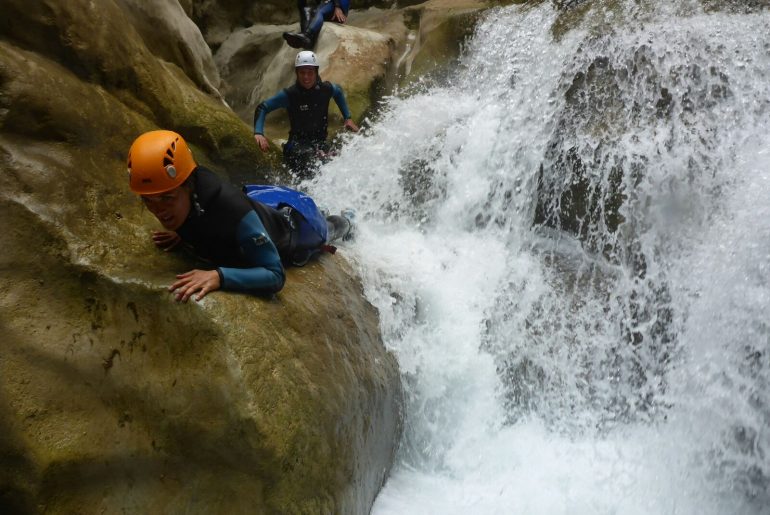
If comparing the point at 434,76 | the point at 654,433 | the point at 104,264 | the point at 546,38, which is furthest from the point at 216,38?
the point at 654,433

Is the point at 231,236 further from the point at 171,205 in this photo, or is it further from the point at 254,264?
the point at 171,205

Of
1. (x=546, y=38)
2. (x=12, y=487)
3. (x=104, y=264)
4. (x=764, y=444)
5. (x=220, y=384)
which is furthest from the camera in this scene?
(x=546, y=38)

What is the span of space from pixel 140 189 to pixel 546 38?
536 cm

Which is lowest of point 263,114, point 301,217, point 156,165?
point 263,114

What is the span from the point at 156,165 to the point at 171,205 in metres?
0.21

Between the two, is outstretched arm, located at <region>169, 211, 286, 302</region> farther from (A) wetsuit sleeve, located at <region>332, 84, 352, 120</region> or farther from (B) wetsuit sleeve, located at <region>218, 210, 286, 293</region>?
(A) wetsuit sleeve, located at <region>332, 84, 352, 120</region>

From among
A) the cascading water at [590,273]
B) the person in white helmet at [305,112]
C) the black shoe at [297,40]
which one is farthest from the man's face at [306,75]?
the black shoe at [297,40]

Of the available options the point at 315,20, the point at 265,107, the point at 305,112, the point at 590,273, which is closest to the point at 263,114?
the point at 265,107

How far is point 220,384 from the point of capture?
Result: 264cm

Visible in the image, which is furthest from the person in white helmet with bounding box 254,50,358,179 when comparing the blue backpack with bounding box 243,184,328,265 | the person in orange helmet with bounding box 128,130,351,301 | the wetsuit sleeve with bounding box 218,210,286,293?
the wetsuit sleeve with bounding box 218,210,286,293

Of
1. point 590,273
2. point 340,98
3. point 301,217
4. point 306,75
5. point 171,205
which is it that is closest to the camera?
point 171,205

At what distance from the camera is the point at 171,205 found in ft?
8.80

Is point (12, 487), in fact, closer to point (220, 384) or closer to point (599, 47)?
point (220, 384)

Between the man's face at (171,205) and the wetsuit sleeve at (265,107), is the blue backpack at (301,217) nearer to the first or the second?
the man's face at (171,205)
